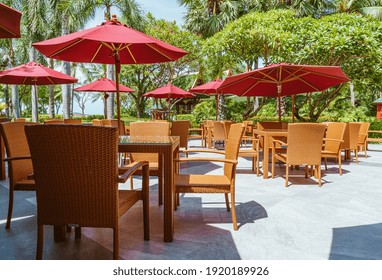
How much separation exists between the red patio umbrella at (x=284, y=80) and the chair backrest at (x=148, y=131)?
2.41 m

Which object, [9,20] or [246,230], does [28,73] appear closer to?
[9,20]

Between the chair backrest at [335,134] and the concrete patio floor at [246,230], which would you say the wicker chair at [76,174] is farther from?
the chair backrest at [335,134]

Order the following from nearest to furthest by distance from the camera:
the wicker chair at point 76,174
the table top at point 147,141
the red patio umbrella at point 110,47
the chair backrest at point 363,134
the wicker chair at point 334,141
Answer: the wicker chair at point 76,174
the table top at point 147,141
the red patio umbrella at point 110,47
the wicker chair at point 334,141
the chair backrest at point 363,134

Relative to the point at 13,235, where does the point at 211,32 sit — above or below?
above

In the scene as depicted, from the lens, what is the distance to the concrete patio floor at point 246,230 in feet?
8.18

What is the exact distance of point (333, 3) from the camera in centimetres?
2189

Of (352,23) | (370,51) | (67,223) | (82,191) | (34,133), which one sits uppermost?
(352,23)

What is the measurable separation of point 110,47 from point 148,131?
1263 mm

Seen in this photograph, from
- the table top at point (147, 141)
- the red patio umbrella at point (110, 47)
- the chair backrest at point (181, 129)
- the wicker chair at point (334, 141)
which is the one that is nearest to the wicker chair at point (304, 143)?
the wicker chair at point (334, 141)

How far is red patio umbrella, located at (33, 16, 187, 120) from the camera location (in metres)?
3.27

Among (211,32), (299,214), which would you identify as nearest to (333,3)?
(211,32)
